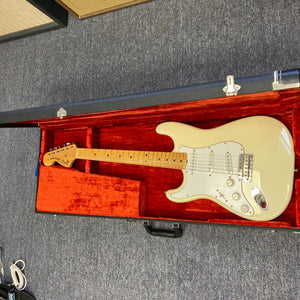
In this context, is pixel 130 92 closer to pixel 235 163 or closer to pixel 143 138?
pixel 143 138

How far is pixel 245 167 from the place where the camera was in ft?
2.74

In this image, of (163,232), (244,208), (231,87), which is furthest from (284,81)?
(163,232)

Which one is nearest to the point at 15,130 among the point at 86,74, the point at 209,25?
the point at 86,74

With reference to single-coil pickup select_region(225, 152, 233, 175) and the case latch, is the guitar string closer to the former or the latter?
single-coil pickup select_region(225, 152, 233, 175)

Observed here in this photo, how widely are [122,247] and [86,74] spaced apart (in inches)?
31.7

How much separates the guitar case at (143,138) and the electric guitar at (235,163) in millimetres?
38

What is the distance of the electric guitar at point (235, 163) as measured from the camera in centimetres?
80

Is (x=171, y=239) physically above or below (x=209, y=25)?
below

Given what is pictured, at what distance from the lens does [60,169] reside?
3.51ft

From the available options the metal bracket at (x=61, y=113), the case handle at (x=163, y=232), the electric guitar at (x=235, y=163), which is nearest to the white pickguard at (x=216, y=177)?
the electric guitar at (x=235, y=163)

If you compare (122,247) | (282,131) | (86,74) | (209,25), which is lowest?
(122,247)

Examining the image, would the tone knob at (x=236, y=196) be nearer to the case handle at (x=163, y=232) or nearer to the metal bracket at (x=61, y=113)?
the case handle at (x=163, y=232)

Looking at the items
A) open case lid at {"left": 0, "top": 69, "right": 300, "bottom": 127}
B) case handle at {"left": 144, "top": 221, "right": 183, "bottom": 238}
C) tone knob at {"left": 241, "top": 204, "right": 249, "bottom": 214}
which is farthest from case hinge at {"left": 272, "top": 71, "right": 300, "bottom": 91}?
case handle at {"left": 144, "top": 221, "right": 183, "bottom": 238}

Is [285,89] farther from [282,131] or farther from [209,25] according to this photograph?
[209,25]
